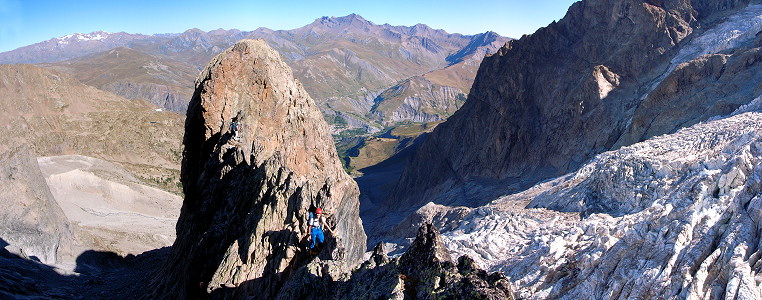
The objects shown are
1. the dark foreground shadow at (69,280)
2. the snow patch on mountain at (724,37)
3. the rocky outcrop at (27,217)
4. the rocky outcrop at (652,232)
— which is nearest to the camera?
the rocky outcrop at (652,232)

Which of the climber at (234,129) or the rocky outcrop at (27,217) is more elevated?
the climber at (234,129)

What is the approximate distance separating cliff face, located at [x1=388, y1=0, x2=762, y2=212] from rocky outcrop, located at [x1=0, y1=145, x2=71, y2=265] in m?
40.3

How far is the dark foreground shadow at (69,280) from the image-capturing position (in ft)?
65.3

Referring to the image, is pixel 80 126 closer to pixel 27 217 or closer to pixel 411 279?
pixel 27 217

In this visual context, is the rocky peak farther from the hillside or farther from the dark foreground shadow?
the hillside

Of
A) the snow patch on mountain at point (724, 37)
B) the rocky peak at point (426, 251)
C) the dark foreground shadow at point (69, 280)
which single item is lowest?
the dark foreground shadow at point (69, 280)

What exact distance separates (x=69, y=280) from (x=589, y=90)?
5334cm

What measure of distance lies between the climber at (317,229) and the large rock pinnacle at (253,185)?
1.05ft

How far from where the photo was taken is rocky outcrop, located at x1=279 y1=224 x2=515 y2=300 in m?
8.82

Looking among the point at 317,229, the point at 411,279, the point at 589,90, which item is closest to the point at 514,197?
the point at 589,90

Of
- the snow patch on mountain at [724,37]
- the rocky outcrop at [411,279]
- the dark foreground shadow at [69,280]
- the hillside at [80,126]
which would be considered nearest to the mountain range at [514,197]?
the rocky outcrop at [411,279]

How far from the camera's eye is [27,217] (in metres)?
29.0

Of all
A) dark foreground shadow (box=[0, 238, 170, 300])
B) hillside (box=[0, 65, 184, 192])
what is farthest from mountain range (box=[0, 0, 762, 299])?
hillside (box=[0, 65, 184, 192])

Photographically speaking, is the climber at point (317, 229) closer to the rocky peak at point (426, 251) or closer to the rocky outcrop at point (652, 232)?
the rocky peak at point (426, 251)
